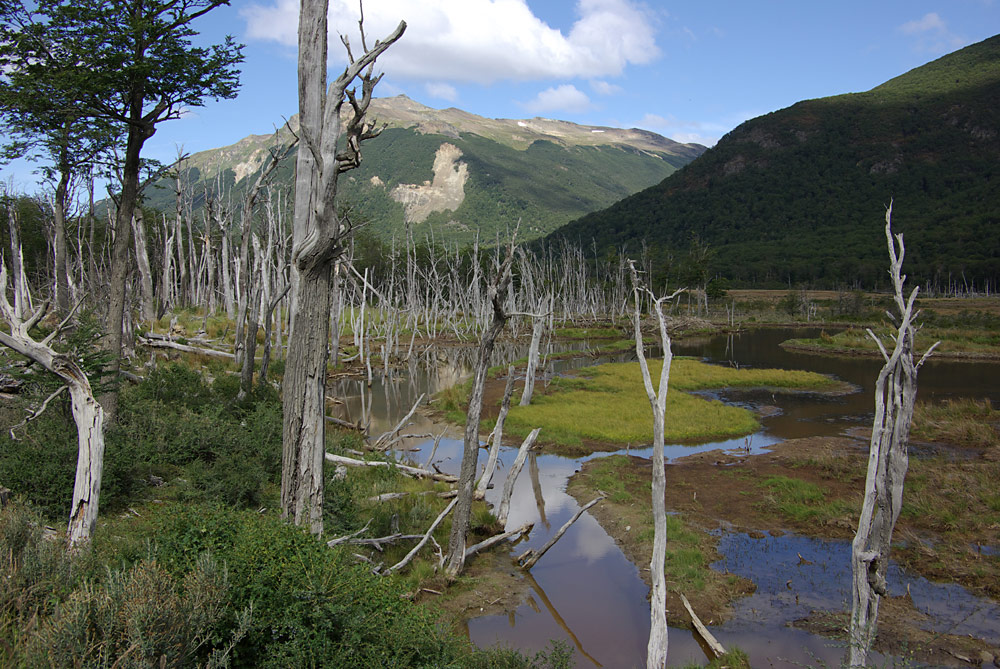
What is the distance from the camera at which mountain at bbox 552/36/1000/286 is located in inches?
3521

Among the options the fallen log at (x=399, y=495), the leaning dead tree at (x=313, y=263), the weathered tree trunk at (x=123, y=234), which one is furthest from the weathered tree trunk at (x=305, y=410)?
the weathered tree trunk at (x=123, y=234)

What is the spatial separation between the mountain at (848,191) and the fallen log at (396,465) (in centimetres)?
8593

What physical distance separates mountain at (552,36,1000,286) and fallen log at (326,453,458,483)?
85.9 meters

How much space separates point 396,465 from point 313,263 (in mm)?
8418

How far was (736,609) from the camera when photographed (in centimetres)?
977

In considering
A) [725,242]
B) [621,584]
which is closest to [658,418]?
[621,584]

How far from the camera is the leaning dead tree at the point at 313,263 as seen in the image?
662 centimetres

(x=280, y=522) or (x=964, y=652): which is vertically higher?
(x=280, y=522)

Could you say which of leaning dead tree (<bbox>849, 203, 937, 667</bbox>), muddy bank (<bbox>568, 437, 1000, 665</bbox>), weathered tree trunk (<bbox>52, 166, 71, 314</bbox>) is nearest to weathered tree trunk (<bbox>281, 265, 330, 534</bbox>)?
leaning dead tree (<bbox>849, 203, 937, 667</bbox>)

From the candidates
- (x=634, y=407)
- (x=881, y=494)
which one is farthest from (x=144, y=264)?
(x=881, y=494)

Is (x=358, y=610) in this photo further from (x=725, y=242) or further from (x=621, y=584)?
(x=725, y=242)

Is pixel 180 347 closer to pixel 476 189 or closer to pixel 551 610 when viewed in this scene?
pixel 551 610

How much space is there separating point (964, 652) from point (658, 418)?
543 centimetres

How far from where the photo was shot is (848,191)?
111250mm
